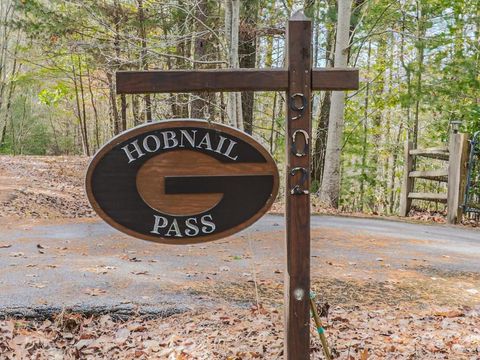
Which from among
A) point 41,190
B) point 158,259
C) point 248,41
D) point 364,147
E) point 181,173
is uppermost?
point 248,41

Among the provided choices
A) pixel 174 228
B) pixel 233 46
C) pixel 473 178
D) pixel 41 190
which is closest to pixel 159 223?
pixel 174 228

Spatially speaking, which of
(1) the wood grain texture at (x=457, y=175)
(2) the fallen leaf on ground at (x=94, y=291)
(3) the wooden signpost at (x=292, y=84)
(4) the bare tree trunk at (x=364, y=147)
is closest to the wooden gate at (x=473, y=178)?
(1) the wood grain texture at (x=457, y=175)

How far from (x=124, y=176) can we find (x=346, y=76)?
4.25ft

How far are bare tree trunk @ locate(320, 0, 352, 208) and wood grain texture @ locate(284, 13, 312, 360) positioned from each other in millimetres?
7426

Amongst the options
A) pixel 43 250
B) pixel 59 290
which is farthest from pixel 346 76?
pixel 43 250

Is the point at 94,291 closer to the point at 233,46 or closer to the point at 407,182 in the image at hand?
the point at 233,46

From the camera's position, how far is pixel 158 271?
16.7 ft

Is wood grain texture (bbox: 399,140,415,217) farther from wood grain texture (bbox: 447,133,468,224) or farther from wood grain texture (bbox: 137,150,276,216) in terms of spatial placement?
wood grain texture (bbox: 137,150,276,216)

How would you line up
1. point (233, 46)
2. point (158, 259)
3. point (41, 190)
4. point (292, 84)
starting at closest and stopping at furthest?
point (292, 84) → point (158, 259) → point (233, 46) → point (41, 190)

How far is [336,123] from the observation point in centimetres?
996

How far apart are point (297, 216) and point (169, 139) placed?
789 mm

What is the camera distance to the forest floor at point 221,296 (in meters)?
3.48

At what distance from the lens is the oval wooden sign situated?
8.49ft

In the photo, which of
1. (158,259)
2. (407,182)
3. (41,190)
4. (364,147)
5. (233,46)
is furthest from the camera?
(364,147)
